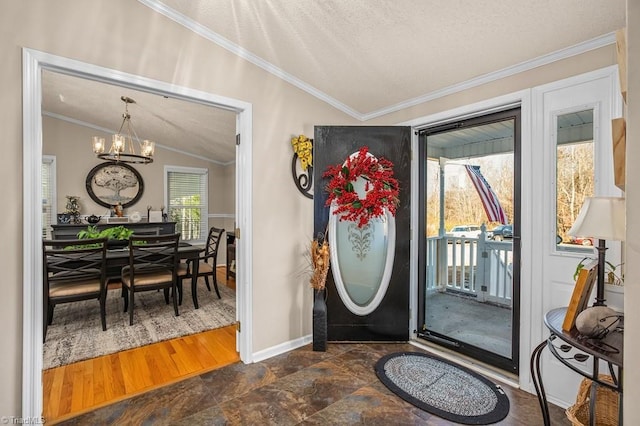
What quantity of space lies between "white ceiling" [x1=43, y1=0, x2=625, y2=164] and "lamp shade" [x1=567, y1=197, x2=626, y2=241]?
113 cm

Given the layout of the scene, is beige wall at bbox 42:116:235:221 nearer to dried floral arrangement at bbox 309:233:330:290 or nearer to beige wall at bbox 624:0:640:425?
dried floral arrangement at bbox 309:233:330:290

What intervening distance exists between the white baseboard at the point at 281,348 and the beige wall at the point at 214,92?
0.04 metres

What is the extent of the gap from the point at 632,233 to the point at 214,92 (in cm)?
251

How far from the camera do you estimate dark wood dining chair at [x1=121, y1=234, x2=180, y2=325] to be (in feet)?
10.9

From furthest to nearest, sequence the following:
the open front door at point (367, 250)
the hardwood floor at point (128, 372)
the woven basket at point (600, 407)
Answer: the open front door at point (367, 250) → the hardwood floor at point (128, 372) → the woven basket at point (600, 407)

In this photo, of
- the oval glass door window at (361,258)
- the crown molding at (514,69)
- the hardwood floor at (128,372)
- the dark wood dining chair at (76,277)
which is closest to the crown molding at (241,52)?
the crown molding at (514,69)

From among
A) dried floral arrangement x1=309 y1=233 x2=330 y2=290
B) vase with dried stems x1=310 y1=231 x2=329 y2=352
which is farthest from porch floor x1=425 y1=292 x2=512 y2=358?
dried floral arrangement x1=309 y1=233 x2=330 y2=290

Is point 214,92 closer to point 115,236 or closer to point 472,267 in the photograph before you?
point 115,236

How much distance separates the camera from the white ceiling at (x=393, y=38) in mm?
A: 1742

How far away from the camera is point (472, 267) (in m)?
4.24

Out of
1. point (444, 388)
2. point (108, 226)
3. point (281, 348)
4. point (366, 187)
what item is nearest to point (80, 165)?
point (108, 226)

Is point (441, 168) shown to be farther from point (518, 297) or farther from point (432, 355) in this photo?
point (432, 355)

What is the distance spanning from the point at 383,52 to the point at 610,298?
2.07 meters

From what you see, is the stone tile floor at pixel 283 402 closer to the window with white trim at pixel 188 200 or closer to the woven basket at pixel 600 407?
the woven basket at pixel 600 407
